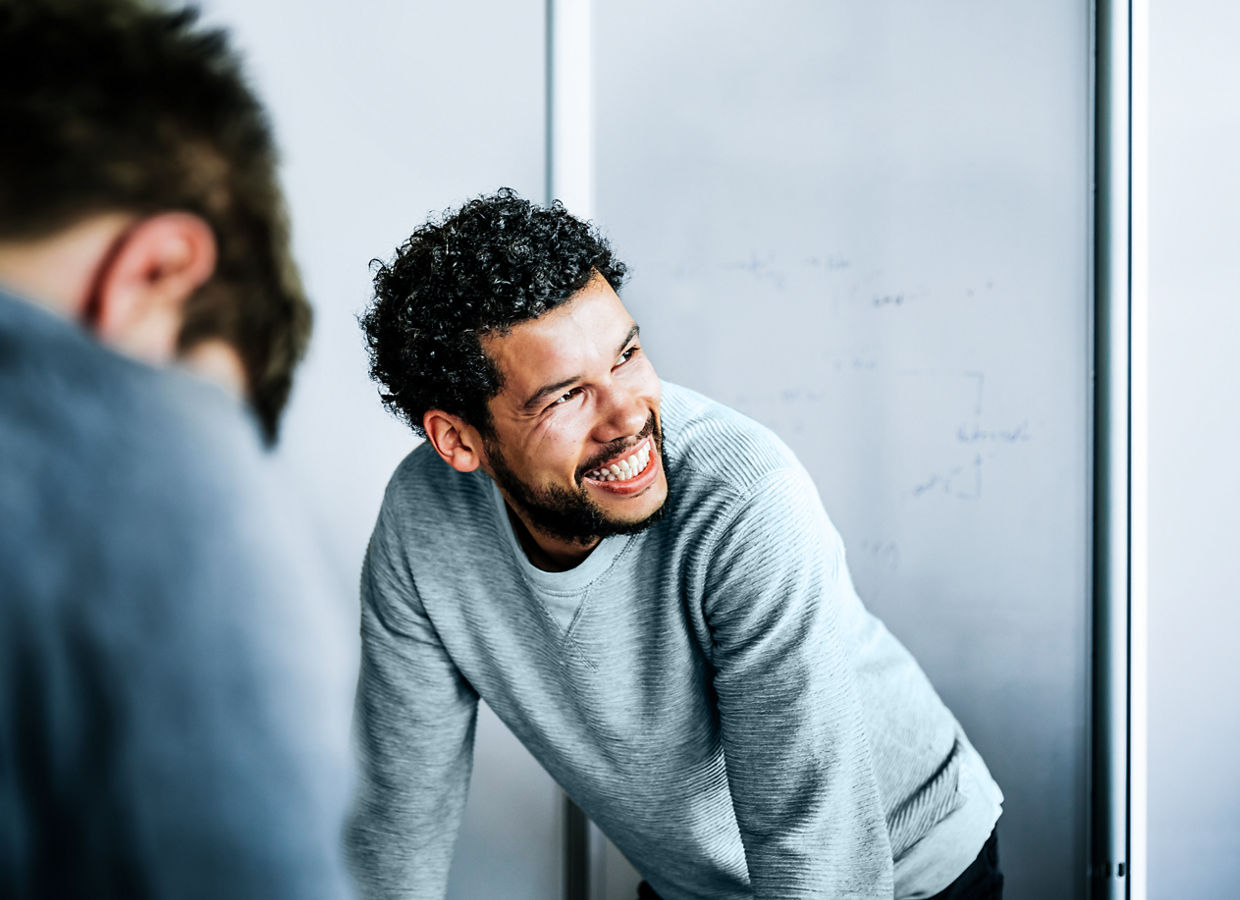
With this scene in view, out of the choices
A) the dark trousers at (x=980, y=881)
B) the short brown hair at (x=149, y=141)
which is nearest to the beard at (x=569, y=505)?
the short brown hair at (x=149, y=141)

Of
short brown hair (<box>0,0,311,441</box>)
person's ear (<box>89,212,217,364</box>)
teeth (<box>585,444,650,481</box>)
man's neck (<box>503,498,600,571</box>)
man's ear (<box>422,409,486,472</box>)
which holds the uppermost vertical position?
short brown hair (<box>0,0,311,441</box>)

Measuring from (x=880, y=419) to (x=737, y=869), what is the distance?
781mm

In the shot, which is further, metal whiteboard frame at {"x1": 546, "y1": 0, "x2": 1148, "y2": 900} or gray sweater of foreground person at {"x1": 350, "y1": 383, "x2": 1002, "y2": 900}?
metal whiteboard frame at {"x1": 546, "y1": 0, "x2": 1148, "y2": 900}

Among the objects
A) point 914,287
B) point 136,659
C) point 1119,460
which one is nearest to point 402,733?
point 136,659

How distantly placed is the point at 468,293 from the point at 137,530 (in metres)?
0.46

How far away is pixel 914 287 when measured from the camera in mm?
1391

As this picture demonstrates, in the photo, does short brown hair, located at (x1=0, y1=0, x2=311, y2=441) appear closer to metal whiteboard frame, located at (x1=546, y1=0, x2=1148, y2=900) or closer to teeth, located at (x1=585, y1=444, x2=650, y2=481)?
teeth, located at (x1=585, y1=444, x2=650, y2=481)

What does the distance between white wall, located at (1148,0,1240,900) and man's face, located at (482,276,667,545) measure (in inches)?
36.2

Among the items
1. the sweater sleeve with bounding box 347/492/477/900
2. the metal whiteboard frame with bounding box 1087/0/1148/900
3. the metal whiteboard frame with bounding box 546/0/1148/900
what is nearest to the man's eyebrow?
the sweater sleeve with bounding box 347/492/477/900

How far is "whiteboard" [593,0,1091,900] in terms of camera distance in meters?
1.35

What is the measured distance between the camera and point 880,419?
1.43m

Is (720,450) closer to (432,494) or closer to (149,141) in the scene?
(432,494)

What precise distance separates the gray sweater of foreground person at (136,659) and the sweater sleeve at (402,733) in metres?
0.51

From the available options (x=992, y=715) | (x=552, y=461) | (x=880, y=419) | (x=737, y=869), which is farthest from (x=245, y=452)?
(x=992, y=715)
